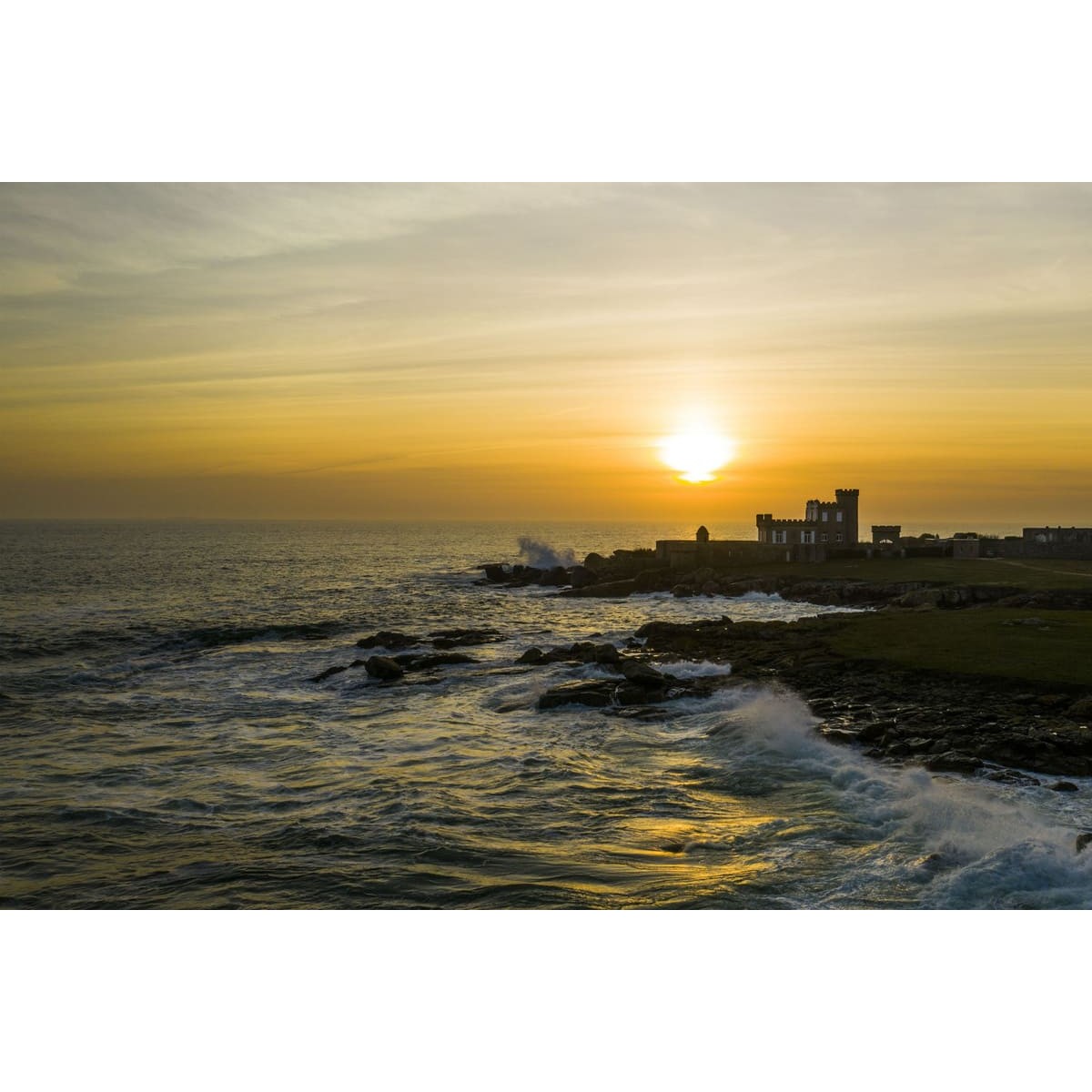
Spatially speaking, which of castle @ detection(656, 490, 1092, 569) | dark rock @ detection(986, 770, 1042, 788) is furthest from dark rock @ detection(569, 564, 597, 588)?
dark rock @ detection(986, 770, 1042, 788)

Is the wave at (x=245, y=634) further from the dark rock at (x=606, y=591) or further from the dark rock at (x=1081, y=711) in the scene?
the dark rock at (x=1081, y=711)

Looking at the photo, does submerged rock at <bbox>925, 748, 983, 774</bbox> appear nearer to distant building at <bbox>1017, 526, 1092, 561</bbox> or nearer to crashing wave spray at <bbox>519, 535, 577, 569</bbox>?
distant building at <bbox>1017, 526, 1092, 561</bbox>

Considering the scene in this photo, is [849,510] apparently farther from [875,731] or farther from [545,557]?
[875,731]

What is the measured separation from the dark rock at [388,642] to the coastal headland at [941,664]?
34.2ft

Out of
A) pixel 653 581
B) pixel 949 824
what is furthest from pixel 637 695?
pixel 653 581

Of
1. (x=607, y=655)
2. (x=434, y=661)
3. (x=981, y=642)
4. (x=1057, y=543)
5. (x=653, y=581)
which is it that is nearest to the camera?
(x=981, y=642)

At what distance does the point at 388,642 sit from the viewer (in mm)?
40656

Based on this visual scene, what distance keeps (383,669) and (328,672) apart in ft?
8.41

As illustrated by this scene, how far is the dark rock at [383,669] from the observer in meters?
32.6

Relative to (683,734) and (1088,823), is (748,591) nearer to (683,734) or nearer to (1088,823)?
(683,734)

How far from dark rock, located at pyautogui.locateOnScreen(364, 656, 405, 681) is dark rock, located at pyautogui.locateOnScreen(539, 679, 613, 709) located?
745cm

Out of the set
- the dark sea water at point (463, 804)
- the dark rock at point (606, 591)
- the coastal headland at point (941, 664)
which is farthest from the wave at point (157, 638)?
the dark rock at point (606, 591)

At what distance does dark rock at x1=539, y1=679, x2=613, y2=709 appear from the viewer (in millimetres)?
26703

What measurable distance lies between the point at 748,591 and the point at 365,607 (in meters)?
26.6
